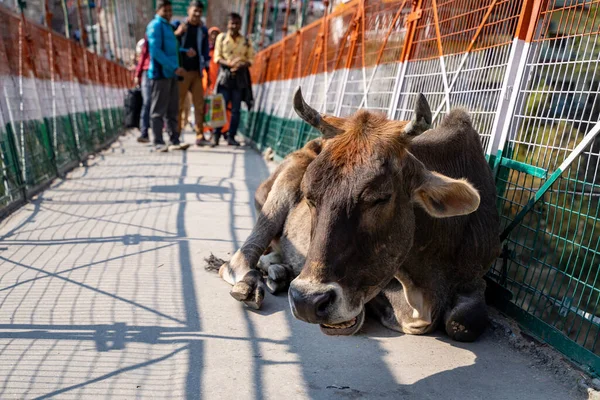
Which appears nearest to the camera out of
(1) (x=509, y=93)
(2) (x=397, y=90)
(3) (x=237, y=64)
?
(1) (x=509, y=93)

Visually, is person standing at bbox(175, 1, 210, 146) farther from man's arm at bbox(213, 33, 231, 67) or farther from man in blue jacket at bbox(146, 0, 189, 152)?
man in blue jacket at bbox(146, 0, 189, 152)

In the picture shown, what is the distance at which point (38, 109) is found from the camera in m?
7.86

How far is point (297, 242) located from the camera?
4.56 meters

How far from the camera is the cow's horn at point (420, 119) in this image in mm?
2879

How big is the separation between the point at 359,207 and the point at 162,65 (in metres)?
8.61

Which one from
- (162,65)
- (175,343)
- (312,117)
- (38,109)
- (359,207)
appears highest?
(312,117)

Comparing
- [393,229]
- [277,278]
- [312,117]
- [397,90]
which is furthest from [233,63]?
[393,229]

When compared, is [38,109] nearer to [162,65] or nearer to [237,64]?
[162,65]

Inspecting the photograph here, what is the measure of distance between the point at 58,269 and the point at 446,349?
2.98 m

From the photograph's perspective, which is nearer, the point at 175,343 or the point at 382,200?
the point at 382,200

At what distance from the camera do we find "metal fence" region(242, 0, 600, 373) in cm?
349

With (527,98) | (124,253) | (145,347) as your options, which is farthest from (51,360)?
(527,98)

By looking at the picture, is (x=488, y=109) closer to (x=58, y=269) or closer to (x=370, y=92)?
(x=370, y=92)

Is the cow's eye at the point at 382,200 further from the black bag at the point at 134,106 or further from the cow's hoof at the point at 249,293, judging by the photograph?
the black bag at the point at 134,106
